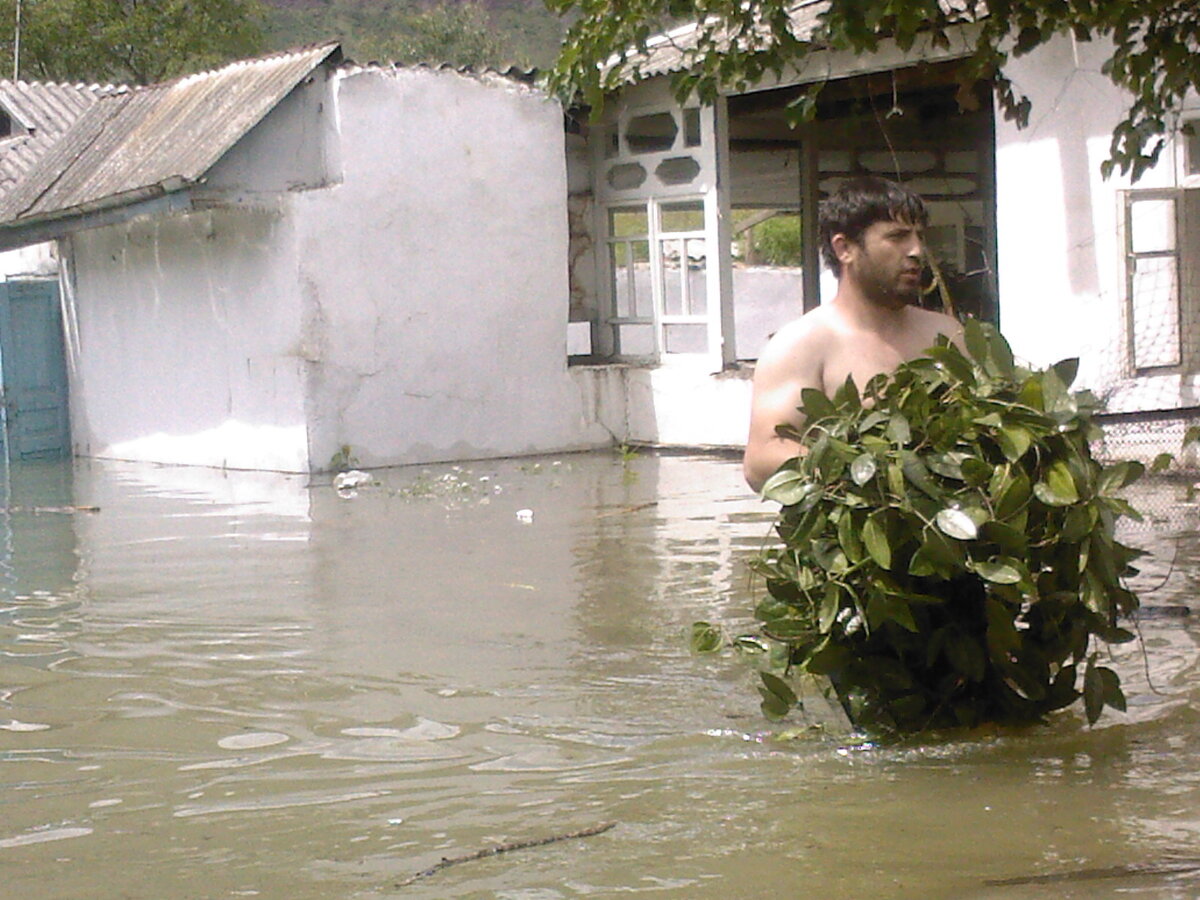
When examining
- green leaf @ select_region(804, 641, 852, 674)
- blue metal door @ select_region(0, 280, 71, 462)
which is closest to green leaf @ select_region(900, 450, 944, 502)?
green leaf @ select_region(804, 641, 852, 674)

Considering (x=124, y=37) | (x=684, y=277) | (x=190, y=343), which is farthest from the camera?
(x=124, y=37)

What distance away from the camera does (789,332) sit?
197 inches

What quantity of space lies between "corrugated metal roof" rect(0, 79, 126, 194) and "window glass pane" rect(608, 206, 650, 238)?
631 cm

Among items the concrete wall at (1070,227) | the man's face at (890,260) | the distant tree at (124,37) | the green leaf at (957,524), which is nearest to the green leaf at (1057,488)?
the green leaf at (957,524)

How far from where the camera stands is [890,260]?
4.91m

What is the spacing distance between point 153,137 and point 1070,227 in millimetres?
8334

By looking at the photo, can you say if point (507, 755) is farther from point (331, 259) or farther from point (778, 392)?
point (331, 259)

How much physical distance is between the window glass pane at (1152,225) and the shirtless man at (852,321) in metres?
7.12

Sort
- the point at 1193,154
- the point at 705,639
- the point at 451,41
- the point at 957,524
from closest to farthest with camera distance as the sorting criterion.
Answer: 1. the point at 957,524
2. the point at 705,639
3. the point at 1193,154
4. the point at 451,41

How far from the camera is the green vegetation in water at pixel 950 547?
4.32 meters

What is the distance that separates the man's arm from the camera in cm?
481

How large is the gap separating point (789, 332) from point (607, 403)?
11.1 m

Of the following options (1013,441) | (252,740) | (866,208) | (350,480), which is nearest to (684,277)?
(350,480)

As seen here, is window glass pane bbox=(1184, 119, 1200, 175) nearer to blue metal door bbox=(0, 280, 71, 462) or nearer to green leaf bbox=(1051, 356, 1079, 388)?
green leaf bbox=(1051, 356, 1079, 388)
